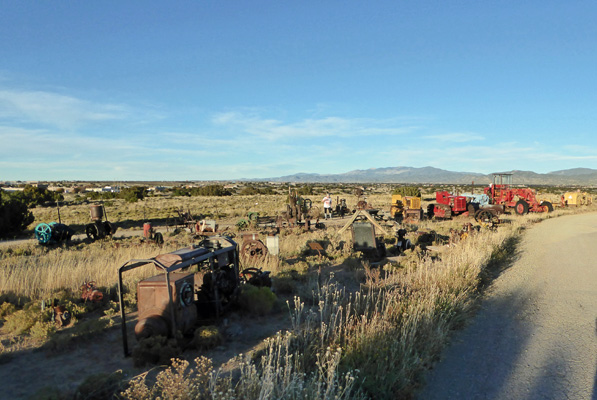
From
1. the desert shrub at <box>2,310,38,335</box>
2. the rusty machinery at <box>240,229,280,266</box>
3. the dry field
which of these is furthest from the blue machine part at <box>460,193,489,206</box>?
the desert shrub at <box>2,310,38,335</box>

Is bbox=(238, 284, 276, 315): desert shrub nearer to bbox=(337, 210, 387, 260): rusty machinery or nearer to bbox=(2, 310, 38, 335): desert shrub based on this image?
bbox=(2, 310, 38, 335): desert shrub

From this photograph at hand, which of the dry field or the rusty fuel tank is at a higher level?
the rusty fuel tank

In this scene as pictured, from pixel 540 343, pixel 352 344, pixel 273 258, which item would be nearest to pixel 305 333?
pixel 352 344

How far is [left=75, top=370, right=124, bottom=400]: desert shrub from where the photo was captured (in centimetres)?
432

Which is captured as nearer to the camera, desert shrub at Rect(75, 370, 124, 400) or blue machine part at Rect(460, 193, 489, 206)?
desert shrub at Rect(75, 370, 124, 400)

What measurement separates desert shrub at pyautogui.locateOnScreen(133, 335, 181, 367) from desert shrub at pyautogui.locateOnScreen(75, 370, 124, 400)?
0.63 meters

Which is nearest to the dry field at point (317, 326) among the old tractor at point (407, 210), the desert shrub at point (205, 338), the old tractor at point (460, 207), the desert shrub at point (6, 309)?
the desert shrub at point (6, 309)

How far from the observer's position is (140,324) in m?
5.55

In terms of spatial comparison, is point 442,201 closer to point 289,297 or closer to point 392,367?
point 289,297

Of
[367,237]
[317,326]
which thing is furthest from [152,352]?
[367,237]

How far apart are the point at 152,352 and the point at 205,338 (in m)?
0.82

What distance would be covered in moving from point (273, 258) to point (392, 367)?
6.96 metres

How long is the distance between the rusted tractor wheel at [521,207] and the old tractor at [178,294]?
79.5ft

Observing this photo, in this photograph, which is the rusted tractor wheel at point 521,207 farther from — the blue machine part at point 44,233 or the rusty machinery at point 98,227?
the blue machine part at point 44,233
